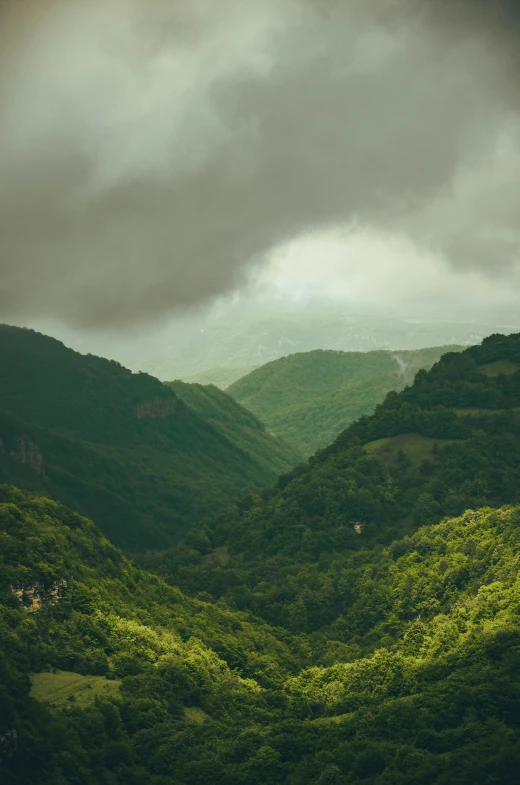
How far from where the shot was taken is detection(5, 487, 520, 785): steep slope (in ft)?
365

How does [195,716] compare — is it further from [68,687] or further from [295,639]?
[295,639]

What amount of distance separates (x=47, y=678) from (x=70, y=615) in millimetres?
14962

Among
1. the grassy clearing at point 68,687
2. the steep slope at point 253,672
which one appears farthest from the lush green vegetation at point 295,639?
the grassy clearing at point 68,687

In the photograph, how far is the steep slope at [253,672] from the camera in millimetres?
111375

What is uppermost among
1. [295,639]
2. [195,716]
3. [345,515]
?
[345,515]

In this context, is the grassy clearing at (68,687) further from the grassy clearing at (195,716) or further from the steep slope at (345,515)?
the steep slope at (345,515)

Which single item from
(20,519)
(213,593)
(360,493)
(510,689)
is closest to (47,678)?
(20,519)

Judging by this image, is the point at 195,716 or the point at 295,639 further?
the point at 295,639

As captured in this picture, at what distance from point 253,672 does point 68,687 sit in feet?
96.3

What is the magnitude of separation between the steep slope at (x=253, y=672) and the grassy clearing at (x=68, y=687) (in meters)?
0.24

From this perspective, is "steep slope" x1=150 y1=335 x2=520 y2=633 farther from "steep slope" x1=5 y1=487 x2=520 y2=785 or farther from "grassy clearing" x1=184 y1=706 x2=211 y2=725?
"grassy clearing" x1=184 y1=706 x2=211 y2=725

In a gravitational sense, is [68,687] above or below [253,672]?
above

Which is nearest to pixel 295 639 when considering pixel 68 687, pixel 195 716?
pixel 195 716

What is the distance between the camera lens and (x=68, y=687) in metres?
123
